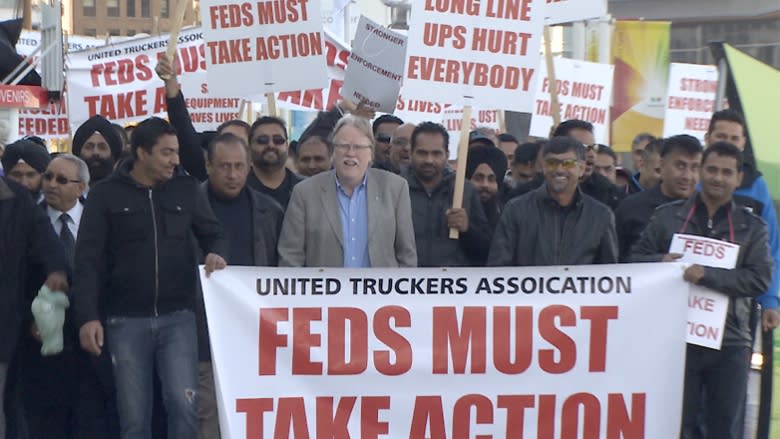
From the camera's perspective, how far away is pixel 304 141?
9.34 m

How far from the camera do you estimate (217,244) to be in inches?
283

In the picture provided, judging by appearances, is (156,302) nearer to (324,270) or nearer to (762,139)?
(324,270)

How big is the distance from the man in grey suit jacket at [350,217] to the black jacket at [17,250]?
1.11 metres

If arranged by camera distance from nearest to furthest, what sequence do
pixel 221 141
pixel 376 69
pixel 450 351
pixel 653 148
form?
pixel 450 351 → pixel 221 141 → pixel 653 148 → pixel 376 69

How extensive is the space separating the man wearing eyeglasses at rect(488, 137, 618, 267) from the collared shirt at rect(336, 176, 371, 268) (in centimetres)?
64

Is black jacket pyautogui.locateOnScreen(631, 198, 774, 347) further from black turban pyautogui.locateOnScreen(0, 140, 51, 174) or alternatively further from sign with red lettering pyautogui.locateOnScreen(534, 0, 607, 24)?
sign with red lettering pyautogui.locateOnScreen(534, 0, 607, 24)

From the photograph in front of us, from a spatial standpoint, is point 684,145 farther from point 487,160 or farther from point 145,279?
point 145,279

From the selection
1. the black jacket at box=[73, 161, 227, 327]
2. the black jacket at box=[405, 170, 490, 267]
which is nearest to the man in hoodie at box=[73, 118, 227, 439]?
the black jacket at box=[73, 161, 227, 327]

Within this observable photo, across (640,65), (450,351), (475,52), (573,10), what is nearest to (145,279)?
(450,351)

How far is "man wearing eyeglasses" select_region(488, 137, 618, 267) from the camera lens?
7.39m

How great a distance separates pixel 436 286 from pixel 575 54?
1525 cm

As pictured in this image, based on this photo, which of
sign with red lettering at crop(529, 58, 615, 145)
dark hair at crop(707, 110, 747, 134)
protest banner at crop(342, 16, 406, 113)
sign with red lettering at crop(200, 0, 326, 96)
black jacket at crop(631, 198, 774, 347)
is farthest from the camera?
sign with red lettering at crop(529, 58, 615, 145)

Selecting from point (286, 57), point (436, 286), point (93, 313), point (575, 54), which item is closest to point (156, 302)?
point (93, 313)

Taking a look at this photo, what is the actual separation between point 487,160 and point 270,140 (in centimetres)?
139
